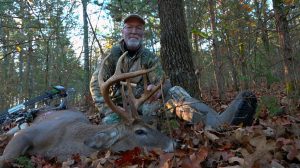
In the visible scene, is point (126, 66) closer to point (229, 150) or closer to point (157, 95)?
point (157, 95)

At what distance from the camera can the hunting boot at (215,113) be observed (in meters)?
4.71

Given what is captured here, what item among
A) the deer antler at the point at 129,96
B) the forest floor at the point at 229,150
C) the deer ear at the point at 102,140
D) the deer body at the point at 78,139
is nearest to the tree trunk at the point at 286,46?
the forest floor at the point at 229,150

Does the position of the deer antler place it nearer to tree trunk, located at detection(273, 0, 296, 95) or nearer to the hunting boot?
the hunting boot

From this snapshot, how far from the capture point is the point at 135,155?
3.82 meters

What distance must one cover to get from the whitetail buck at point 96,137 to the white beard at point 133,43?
1.51 m

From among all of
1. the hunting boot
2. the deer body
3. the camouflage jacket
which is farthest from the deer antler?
the camouflage jacket

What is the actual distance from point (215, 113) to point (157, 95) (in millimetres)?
942

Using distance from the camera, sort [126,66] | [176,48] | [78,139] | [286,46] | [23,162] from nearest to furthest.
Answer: [23,162], [78,139], [286,46], [126,66], [176,48]

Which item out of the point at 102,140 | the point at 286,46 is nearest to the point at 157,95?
the point at 102,140

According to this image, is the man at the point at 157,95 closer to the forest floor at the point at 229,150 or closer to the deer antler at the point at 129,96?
the forest floor at the point at 229,150

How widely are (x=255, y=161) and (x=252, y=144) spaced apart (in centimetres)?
55

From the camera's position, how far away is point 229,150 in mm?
3455

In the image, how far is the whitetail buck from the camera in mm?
4820

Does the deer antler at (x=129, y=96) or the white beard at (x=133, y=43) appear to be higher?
the white beard at (x=133, y=43)
